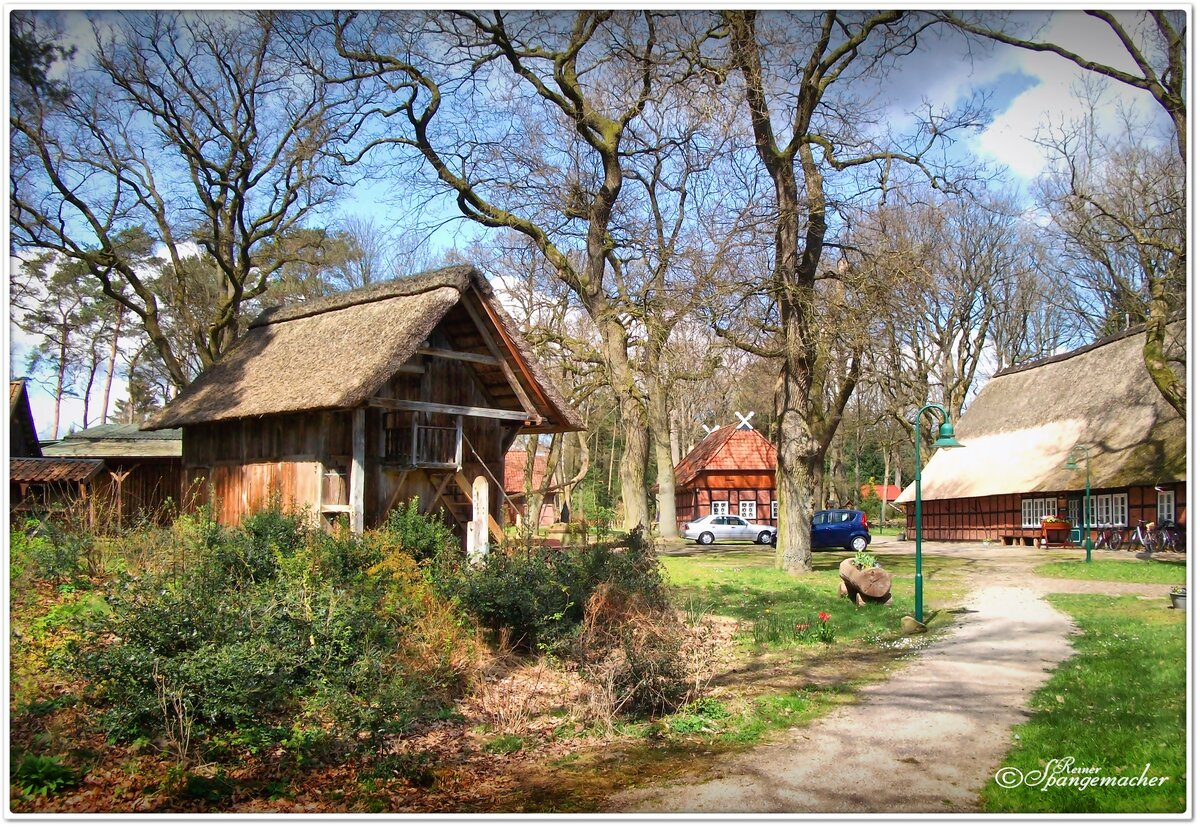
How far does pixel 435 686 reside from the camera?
8.77 metres

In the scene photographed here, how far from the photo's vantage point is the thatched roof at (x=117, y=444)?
86.4 feet

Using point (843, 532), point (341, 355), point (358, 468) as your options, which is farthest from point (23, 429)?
point (843, 532)

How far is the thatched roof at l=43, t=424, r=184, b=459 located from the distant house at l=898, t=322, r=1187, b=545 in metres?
28.4

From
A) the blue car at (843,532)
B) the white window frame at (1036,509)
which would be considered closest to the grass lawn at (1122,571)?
the blue car at (843,532)

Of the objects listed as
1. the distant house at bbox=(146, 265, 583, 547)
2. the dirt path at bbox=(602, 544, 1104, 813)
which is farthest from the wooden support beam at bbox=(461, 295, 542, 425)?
the dirt path at bbox=(602, 544, 1104, 813)

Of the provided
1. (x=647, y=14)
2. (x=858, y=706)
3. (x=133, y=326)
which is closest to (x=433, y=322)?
(x=647, y=14)

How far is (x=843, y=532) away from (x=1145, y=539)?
8957mm

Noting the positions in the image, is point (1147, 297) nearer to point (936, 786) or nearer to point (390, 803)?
point (936, 786)

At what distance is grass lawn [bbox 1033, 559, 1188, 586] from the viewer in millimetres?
18922

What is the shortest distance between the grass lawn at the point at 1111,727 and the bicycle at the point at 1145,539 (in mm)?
17725

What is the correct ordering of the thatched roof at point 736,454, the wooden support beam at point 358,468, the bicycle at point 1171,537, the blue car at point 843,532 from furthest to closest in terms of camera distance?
the thatched roof at point 736,454 → the blue car at point 843,532 → the bicycle at point 1171,537 → the wooden support beam at point 358,468

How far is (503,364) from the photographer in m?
16.2

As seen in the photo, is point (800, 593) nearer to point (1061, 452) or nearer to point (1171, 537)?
point (1171, 537)

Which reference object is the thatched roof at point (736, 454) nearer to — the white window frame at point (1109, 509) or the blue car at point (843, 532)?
the blue car at point (843, 532)
